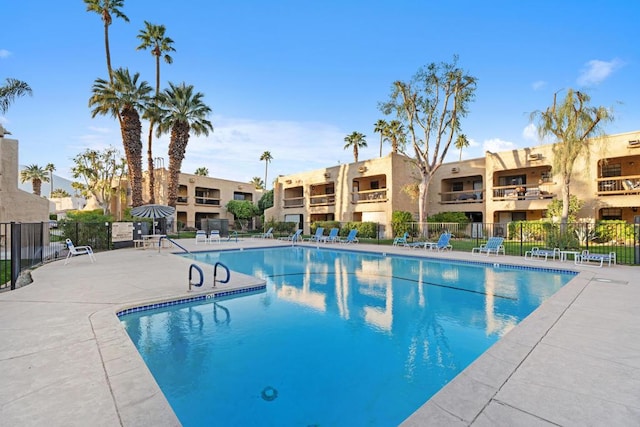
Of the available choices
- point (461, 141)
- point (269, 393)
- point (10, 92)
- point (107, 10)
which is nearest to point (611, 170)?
point (461, 141)

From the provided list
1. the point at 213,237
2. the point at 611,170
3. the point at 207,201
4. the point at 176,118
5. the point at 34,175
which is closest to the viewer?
the point at 611,170

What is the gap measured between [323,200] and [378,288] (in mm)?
22837

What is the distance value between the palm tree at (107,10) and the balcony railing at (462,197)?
28093 mm

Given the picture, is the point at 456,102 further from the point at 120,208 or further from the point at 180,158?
the point at 120,208

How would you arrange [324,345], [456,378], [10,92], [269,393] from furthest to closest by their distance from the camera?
[10,92], [324,345], [269,393], [456,378]

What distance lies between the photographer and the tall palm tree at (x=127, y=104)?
2252 centimetres

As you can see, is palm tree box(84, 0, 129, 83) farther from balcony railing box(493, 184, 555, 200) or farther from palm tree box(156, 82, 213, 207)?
balcony railing box(493, 184, 555, 200)

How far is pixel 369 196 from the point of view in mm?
27234

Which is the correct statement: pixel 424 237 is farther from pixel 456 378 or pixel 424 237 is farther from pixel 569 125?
pixel 456 378

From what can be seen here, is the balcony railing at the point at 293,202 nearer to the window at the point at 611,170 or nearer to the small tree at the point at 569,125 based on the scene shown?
the small tree at the point at 569,125

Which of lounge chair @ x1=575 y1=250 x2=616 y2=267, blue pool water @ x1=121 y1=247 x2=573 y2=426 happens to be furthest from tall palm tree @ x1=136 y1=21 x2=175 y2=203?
lounge chair @ x1=575 y1=250 x2=616 y2=267

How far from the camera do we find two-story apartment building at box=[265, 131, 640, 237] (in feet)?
62.3

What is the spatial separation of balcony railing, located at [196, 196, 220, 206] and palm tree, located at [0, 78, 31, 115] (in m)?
21.1

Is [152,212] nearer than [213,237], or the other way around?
[152,212]
